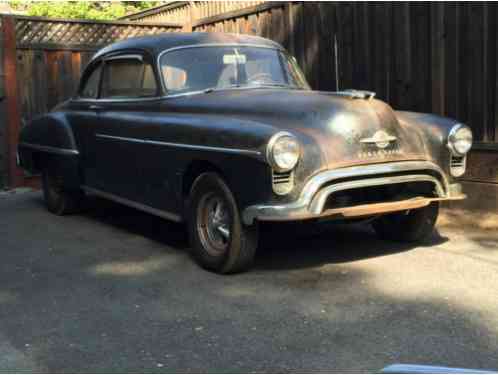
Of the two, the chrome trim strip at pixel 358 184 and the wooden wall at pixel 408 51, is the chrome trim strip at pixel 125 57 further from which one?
the chrome trim strip at pixel 358 184

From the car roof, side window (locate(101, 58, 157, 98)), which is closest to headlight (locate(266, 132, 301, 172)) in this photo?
side window (locate(101, 58, 157, 98))

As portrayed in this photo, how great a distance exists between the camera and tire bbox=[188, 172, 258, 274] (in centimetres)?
529

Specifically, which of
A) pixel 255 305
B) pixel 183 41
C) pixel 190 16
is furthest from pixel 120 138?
pixel 190 16

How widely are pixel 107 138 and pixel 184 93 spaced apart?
3.63 ft

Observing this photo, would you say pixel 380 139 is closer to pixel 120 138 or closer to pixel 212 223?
pixel 212 223

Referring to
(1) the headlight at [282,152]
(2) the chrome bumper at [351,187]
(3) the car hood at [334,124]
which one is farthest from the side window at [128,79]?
(2) the chrome bumper at [351,187]

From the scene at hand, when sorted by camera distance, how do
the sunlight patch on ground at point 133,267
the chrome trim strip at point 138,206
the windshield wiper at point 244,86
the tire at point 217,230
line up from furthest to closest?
the windshield wiper at point 244,86 < the chrome trim strip at point 138,206 < the sunlight patch on ground at point 133,267 < the tire at point 217,230

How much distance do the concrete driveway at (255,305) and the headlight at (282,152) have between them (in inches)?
33.8

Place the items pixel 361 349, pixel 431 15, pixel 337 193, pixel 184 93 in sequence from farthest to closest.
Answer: pixel 431 15 < pixel 184 93 < pixel 337 193 < pixel 361 349

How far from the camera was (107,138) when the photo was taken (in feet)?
Answer: 23.0

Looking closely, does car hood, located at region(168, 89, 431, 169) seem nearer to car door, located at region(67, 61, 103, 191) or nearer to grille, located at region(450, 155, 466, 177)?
grille, located at region(450, 155, 466, 177)

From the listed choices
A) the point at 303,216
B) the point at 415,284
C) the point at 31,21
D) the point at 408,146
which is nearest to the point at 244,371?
the point at 303,216

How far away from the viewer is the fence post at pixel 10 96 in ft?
33.2

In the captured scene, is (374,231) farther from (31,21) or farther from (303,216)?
(31,21)
